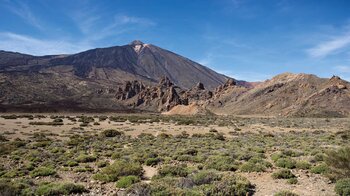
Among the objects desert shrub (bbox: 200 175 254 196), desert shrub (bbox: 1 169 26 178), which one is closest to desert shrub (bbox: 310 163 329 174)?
desert shrub (bbox: 200 175 254 196)

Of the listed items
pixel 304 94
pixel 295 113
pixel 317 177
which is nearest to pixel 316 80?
pixel 304 94

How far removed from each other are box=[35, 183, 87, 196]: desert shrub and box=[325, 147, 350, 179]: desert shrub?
29.0ft

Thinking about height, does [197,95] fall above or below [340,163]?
above

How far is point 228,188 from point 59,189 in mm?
5437

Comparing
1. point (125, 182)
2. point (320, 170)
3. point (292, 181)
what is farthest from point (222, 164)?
point (125, 182)

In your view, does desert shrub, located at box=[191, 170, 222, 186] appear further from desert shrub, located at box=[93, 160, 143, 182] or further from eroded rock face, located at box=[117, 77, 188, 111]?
eroded rock face, located at box=[117, 77, 188, 111]

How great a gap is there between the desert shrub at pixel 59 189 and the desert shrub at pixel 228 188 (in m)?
4.17

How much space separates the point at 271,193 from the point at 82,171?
8415 mm

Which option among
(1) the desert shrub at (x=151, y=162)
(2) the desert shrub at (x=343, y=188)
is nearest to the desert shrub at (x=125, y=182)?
(1) the desert shrub at (x=151, y=162)

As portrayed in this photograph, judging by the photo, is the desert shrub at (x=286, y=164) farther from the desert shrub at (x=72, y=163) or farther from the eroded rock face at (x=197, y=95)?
the eroded rock face at (x=197, y=95)

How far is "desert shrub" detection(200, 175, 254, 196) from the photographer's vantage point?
8758mm

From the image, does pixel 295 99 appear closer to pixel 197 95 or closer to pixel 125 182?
pixel 197 95

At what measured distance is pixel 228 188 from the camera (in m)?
8.88

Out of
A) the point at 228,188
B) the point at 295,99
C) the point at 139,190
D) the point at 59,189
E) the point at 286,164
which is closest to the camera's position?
the point at 139,190
